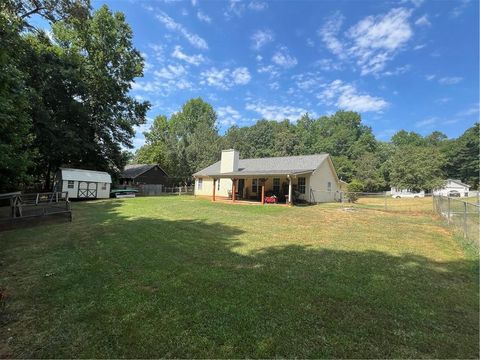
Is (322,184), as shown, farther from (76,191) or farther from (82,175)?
(76,191)

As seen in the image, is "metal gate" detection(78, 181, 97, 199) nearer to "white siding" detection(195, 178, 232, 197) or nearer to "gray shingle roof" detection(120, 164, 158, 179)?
"white siding" detection(195, 178, 232, 197)

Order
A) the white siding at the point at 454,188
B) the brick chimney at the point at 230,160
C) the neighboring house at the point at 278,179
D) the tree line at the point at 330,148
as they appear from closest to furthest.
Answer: the neighboring house at the point at 278,179
the brick chimney at the point at 230,160
the tree line at the point at 330,148
the white siding at the point at 454,188

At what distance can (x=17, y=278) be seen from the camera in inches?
205

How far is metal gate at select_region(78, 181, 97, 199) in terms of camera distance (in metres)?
24.8

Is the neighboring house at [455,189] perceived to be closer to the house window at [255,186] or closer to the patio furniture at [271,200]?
the house window at [255,186]

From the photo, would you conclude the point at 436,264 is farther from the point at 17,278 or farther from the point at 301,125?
the point at 301,125

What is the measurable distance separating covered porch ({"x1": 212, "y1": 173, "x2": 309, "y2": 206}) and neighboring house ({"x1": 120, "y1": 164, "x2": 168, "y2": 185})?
56.1ft

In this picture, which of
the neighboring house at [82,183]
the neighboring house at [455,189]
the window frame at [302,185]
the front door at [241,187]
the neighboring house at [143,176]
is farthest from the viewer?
the neighboring house at [455,189]

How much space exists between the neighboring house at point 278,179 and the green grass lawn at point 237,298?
495 inches

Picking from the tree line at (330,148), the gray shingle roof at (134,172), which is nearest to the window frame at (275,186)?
the tree line at (330,148)

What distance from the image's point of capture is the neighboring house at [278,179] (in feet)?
70.4

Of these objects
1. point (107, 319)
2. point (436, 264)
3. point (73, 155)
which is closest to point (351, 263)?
point (436, 264)

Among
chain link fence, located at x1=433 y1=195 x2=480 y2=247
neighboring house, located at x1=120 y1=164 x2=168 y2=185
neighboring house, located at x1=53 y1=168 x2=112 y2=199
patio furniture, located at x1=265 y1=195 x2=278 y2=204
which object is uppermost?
neighboring house, located at x1=120 y1=164 x2=168 y2=185

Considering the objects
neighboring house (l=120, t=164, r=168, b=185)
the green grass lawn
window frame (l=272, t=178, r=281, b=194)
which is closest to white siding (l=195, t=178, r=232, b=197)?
window frame (l=272, t=178, r=281, b=194)
